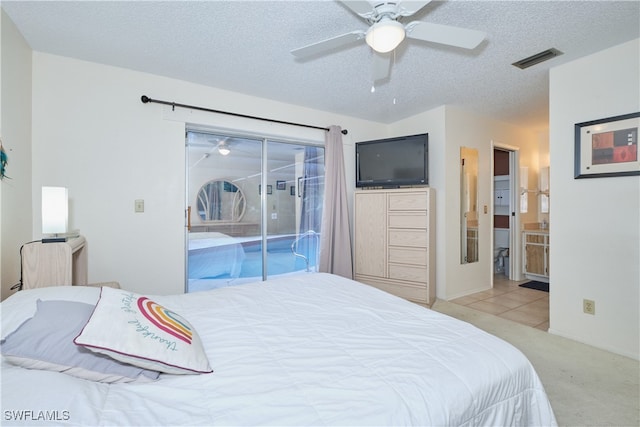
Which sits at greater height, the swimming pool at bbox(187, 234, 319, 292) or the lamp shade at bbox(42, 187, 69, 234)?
the lamp shade at bbox(42, 187, 69, 234)

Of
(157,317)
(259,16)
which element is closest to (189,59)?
(259,16)

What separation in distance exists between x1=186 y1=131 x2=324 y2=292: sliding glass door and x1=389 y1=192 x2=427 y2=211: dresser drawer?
3.18 ft

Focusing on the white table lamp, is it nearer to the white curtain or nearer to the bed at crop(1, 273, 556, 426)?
the bed at crop(1, 273, 556, 426)

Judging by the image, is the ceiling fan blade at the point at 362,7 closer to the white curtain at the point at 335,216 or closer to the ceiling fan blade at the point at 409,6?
the ceiling fan blade at the point at 409,6

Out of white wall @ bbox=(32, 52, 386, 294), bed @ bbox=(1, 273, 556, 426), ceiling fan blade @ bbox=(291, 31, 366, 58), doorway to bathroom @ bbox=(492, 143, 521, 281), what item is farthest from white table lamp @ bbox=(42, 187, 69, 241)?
doorway to bathroom @ bbox=(492, 143, 521, 281)

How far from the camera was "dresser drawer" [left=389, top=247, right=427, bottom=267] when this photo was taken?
11.1ft

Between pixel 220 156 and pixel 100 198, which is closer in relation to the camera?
pixel 100 198

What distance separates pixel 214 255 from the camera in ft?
11.0

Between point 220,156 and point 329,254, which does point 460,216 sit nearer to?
point 329,254

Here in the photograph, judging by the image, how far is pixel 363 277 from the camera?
3822 millimetres

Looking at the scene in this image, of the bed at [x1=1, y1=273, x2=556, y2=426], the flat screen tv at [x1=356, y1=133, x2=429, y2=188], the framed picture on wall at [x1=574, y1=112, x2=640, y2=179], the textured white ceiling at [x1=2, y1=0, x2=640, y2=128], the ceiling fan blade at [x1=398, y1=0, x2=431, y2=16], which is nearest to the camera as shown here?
the bed at [x1=1, y1=273, x2=556, y2=426]

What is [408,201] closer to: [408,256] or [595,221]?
[408,256]

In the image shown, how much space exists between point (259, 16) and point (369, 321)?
6.48 ft

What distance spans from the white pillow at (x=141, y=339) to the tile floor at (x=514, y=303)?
317 centimetres
